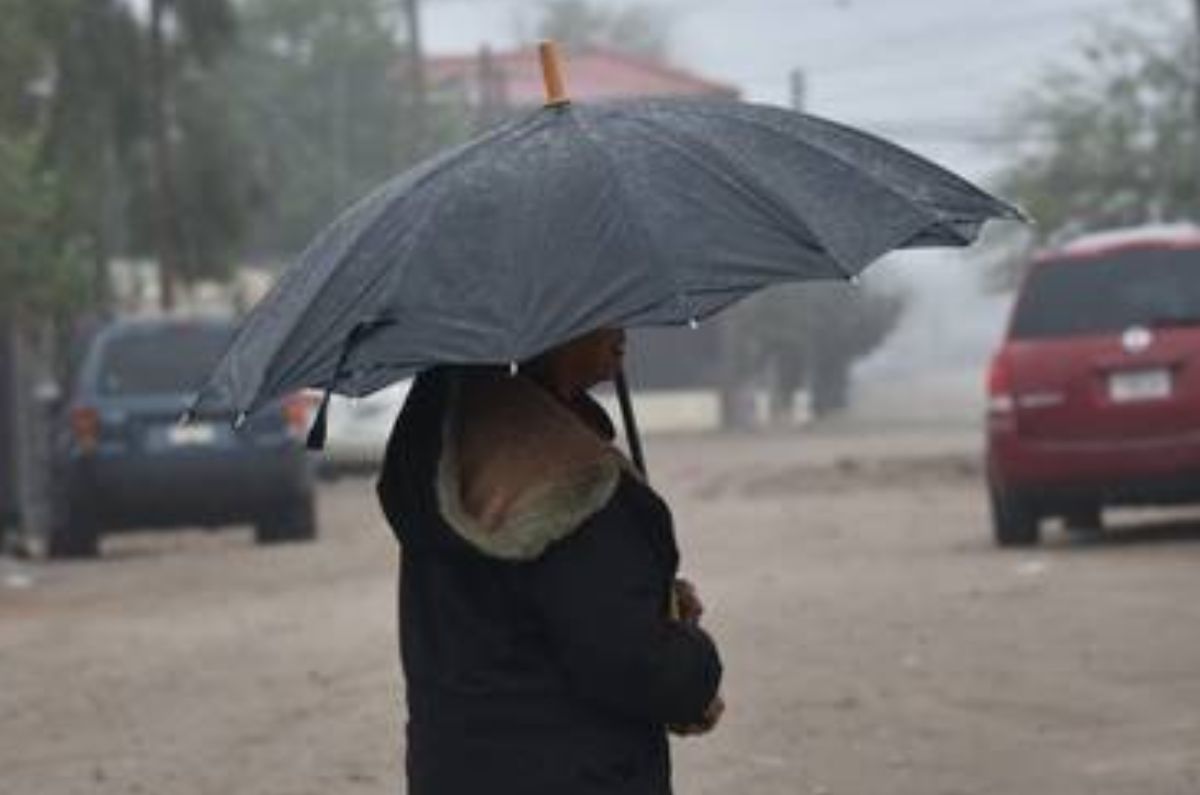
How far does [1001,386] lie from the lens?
16.4m

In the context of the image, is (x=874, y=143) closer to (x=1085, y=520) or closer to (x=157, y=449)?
(x=1085, y=520)

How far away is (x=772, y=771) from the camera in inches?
364

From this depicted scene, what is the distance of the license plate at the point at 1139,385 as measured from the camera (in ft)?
52.4

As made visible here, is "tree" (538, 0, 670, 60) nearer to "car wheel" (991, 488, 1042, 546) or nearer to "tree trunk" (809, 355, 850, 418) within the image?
"tree trunk" (809, 355, 850, 418)

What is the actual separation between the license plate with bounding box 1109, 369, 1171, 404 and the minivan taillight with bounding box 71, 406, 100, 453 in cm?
751

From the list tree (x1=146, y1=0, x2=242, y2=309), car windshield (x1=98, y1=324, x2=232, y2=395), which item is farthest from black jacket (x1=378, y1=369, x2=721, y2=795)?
tree (x1=146, y1=0, x2=242, y2=309)

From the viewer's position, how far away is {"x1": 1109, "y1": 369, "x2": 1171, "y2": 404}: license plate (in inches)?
629

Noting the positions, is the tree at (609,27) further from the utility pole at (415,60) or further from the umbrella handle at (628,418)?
the umbrella handle at (628,418)

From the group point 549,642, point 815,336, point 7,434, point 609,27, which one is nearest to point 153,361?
point 7,434

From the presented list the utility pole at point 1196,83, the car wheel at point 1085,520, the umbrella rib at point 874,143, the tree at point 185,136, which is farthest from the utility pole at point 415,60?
the umbrella rib at point 874,143

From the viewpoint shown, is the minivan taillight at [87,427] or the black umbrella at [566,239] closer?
the black umbrella at [566,239]

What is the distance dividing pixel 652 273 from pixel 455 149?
581 mm

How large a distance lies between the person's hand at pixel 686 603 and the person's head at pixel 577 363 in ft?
1.18

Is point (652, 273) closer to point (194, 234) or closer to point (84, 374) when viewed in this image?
point (84, 374)
